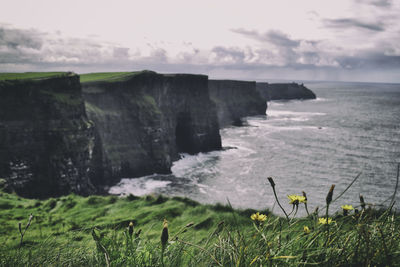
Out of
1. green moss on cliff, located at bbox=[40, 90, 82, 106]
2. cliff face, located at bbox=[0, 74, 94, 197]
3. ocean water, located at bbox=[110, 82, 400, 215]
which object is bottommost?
ocean water, located at bbox=[110, 82, 400, 215]

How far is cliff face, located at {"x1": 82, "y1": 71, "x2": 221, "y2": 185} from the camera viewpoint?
4897 centimetres

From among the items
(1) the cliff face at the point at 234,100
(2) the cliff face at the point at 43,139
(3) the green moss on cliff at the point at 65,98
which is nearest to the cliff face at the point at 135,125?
(2) the cliff face at the point at 43,139

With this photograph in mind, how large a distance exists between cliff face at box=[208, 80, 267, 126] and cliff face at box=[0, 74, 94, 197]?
76.5 meters

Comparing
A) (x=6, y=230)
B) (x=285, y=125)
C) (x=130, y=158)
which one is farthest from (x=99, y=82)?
(x=285, y=125)

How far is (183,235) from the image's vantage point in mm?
5637

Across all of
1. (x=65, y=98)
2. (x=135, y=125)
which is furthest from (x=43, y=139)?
(x=135, y=125)

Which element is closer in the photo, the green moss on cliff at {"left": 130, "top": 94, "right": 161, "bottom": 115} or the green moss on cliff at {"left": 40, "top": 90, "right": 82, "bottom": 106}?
the green moss on cliff at {"left": 40, "top": 90, "right": 82, "bottom": 106}

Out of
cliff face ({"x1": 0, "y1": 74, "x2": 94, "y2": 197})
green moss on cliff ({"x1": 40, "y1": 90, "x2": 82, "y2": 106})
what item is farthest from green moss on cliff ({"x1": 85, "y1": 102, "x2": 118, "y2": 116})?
cliff face ({"x1": 0, "y1": 74, "x2": 94, "y2": 197})

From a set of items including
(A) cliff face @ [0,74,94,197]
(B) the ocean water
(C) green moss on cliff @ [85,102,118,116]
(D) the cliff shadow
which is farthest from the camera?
(D) the cliff shadow

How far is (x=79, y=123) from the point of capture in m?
40.3

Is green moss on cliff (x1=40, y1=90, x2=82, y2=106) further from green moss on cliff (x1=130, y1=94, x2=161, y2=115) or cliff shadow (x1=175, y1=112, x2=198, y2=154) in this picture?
cliff shadow (x1=175, y1=112, x2=198, y2=154)

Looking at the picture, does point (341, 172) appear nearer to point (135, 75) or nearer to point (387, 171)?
point (387, 171)

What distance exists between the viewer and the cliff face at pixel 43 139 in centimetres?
3441

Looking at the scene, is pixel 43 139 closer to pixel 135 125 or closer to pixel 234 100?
pixel 135 125
